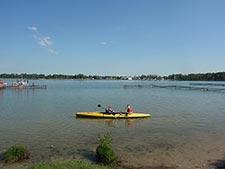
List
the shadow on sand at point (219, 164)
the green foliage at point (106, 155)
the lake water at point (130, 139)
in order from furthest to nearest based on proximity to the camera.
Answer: the lake water at point (130, 139) → the green foliage at point (106, 155) → the shadow on sand at point (219, 164)

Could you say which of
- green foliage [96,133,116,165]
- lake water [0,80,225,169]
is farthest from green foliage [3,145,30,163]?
green foliage [96,133,116,165]

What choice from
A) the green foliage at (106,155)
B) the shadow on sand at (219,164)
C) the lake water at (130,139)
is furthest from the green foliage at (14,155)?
the shadow on sand at (219,164)

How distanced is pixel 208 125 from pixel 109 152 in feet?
52.0

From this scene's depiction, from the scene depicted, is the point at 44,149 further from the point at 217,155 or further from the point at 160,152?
the point at 217,155

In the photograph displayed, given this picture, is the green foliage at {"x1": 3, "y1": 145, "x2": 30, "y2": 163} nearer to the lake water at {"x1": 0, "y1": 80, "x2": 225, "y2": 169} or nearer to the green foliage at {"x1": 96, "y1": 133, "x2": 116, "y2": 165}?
the lake water at {"x1": 0, "y1": 80, "x2": 225, "y2": 169}

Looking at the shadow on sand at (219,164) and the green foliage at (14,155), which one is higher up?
the green foliage at (14,155)

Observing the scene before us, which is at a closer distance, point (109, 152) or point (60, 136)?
point (109, 152)

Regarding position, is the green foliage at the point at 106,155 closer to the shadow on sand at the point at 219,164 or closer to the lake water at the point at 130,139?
the lake water at the point at 130,139

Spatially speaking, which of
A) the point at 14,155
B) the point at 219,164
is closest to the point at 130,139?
the point at 219,164

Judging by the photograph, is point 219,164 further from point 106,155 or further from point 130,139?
point 130,139

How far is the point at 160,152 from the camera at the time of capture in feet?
52.5

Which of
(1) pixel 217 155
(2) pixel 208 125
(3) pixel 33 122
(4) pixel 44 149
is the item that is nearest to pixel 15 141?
(4) pixel 44 149

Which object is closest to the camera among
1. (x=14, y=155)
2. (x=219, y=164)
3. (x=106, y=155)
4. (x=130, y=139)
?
(x=106, y=155)

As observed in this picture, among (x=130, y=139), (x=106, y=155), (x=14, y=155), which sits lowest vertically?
(x=130, y=139)
